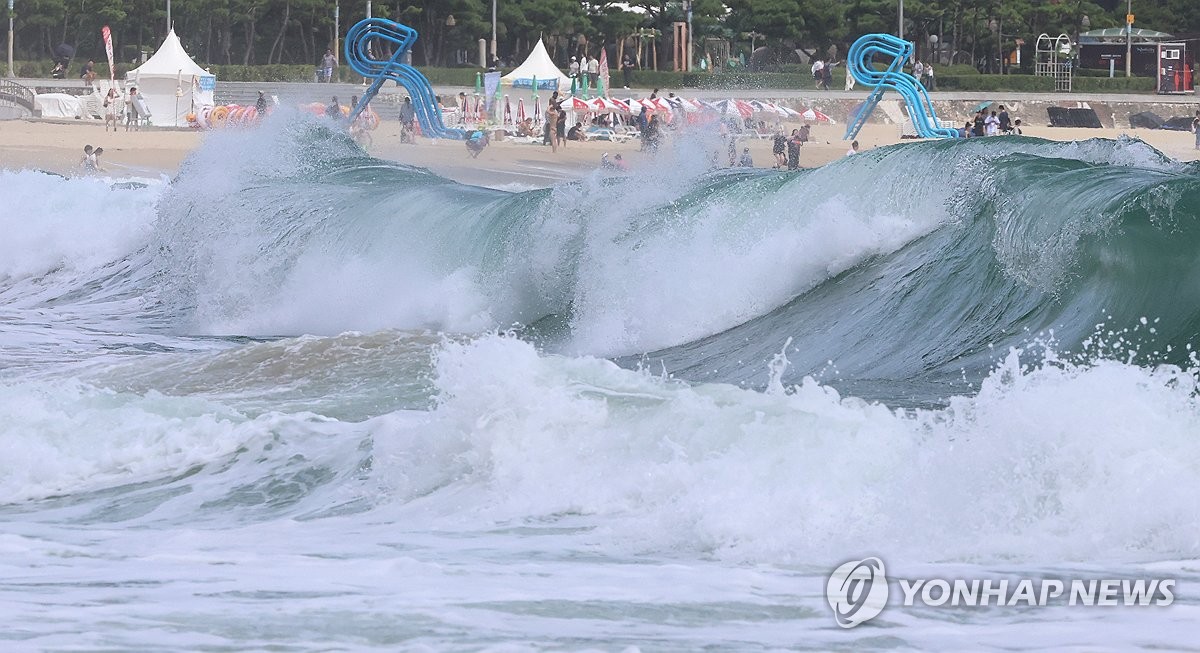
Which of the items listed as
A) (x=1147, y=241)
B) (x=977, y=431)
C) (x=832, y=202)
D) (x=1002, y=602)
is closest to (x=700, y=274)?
(x=832, y=202)

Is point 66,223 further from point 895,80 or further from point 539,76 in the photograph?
point 539,76

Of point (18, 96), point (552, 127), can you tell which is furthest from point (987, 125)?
point (18, 96)

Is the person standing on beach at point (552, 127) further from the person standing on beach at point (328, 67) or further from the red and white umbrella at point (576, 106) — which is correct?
the person standing on beach at point (328, 67)

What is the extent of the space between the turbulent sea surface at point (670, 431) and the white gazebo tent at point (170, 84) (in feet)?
91.8

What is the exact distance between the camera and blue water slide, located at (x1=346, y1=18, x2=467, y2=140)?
25391 millimetres

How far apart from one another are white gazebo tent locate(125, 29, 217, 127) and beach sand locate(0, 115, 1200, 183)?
5.11 feet

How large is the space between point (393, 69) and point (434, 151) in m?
3.70

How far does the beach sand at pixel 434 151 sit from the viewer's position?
98.2ft

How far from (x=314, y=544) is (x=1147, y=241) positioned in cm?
527

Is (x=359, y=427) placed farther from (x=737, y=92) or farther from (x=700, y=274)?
(x=737, y=92)

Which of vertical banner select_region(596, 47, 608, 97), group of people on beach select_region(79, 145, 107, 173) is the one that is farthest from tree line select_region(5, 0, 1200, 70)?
group of people on beach select_region(79, 145, 107, 173)

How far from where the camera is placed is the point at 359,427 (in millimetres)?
7816

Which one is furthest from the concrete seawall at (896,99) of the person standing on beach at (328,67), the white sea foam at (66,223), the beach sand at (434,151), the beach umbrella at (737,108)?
the white sea foam at (66,223)

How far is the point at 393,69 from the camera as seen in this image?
26734mm
